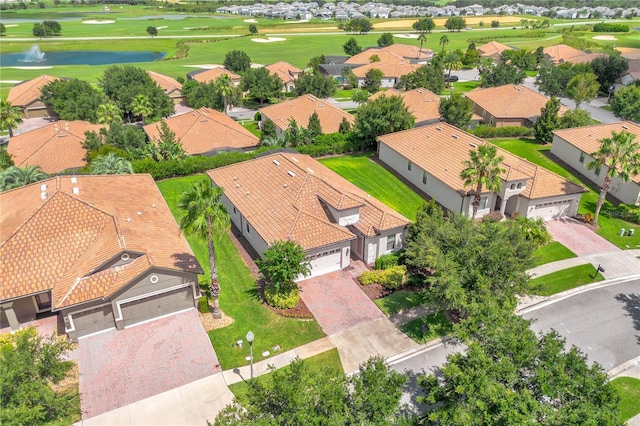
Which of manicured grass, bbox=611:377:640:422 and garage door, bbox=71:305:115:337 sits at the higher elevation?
garage door, bbox=71:305:115:337

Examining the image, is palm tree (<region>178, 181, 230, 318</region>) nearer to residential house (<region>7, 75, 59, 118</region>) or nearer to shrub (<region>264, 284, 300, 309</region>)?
shrub (<region>264, 284, 300, 309</region>)

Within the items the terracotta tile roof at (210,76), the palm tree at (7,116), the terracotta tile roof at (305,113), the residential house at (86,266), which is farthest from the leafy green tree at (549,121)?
the palm tree at (7,116)

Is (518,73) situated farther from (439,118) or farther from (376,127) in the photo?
(376,127)

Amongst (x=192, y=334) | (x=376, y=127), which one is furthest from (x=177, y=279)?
(x=376, y=127)

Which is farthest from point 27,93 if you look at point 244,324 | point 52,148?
point 244,324

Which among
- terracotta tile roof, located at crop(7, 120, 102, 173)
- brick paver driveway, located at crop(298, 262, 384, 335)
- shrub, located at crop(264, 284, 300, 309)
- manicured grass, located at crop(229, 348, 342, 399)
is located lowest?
brick paver driveway, located at crop(298, 262, 384, 335)

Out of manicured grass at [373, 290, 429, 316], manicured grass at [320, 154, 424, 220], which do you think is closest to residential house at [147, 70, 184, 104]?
manicured grass at [320, 154, 424, 220]
